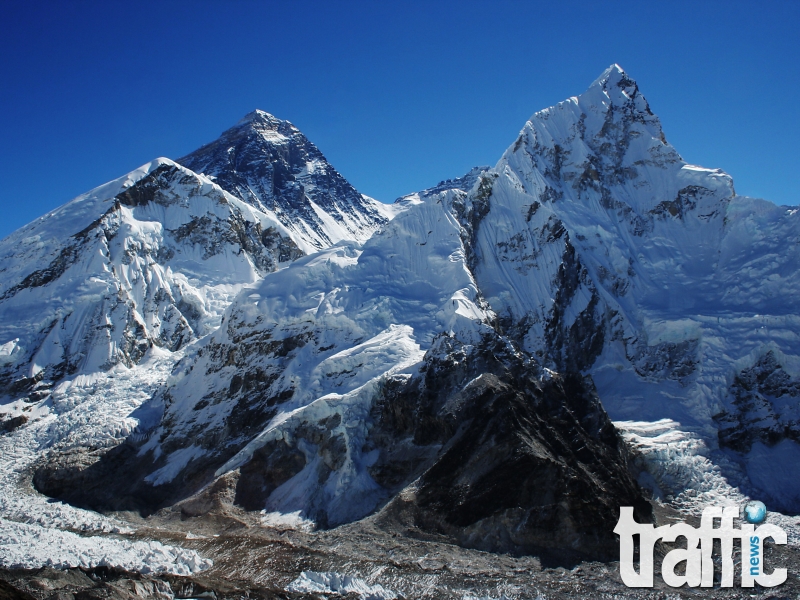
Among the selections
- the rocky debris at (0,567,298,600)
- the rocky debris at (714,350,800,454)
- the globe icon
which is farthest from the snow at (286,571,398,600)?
the rocky debris at (714,350,800,454)

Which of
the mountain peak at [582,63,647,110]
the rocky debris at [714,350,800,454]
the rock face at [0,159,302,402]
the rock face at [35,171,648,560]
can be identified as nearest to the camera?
the rock face at [35,171,648,560]

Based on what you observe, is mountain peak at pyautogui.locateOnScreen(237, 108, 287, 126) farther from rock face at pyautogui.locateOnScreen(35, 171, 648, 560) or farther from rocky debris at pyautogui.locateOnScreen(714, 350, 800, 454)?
rocky debris at pyautogui.locateOnScreen(714, 350, 800, 454)

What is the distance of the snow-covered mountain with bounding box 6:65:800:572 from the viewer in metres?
42.5

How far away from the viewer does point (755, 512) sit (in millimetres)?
47906

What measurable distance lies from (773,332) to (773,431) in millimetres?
10738

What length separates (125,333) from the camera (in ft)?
230

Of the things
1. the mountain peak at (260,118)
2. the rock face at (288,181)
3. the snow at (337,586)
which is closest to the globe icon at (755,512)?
the snow at (337,586)

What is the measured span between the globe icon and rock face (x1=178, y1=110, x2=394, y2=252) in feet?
224

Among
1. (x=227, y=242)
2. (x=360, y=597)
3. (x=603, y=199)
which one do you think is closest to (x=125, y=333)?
(x=227, y=242)

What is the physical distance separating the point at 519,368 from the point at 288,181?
8421 centimetres

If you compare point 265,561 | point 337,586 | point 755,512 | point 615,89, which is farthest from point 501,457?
point 615,89

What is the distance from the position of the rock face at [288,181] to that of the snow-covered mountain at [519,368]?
63.2 feet

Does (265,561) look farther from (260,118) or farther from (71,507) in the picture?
(260,118)

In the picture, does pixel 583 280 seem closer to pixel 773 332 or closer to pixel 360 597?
pixel 773 332
